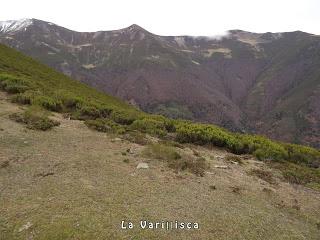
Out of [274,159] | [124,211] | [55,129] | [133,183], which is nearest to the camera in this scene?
[124,211]

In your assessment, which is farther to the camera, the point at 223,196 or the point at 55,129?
the point at 55,129

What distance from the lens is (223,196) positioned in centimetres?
1222

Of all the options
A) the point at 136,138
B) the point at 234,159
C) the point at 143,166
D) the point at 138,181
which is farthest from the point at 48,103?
the point at 234,159

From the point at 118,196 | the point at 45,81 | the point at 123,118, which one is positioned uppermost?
the point at 118,196

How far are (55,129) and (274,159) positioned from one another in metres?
11.9

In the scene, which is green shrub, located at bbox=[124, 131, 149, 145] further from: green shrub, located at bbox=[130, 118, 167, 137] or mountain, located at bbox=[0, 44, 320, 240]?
green shrub, located at bbox=[130, 118, 167, 137]

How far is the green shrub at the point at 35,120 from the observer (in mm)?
16891

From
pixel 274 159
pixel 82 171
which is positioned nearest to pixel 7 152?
pixel 82 171

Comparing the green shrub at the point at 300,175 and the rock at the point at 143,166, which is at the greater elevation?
the rock at the point at 143,166

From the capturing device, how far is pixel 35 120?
1753 cm

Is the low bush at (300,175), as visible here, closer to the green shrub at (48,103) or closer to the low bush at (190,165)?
the low bush at (190,165)

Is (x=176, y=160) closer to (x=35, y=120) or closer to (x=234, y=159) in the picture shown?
(x=234, y=159)

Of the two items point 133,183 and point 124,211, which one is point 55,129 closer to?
point 133,183

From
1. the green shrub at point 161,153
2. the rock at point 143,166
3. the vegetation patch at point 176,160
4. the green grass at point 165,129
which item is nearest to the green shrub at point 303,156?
the green grass at point 165,129
